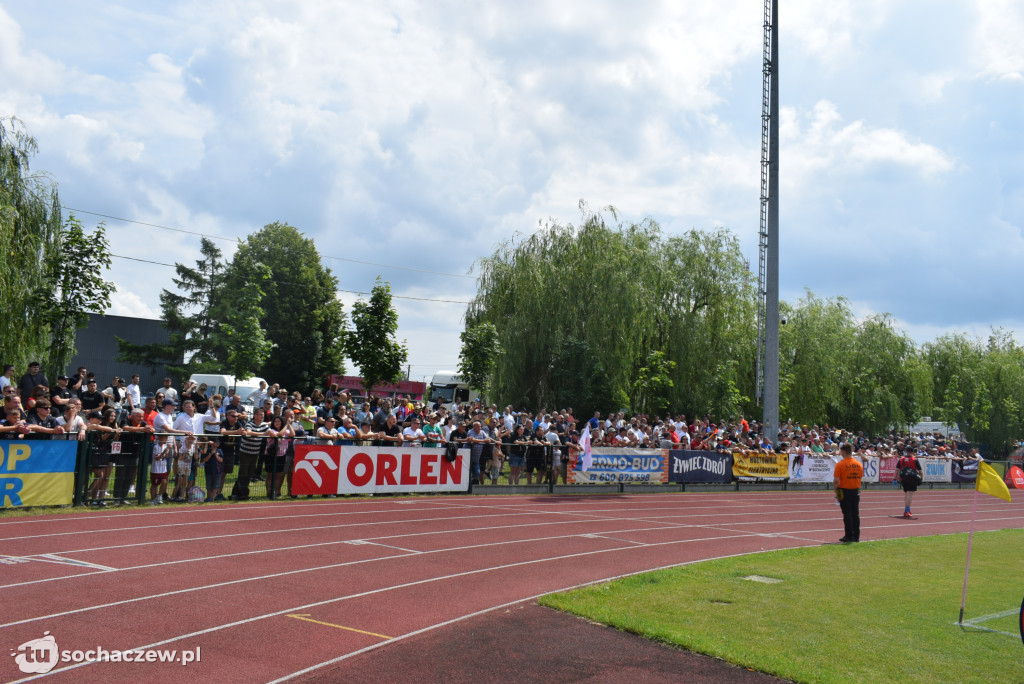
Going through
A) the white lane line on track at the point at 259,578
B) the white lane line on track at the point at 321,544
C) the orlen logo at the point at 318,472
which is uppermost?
the orlen logo at the point at 318,472

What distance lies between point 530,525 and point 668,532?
2760 mm

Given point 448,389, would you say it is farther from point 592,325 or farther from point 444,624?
point 444,624

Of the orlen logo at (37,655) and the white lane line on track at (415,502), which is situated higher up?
the white lane line on track at (415,502)

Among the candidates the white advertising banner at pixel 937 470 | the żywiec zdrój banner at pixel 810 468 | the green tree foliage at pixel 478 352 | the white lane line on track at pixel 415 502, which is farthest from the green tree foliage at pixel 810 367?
the green tree foliage at pixel 478 352

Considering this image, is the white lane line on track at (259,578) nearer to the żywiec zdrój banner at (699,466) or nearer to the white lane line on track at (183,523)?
the white lane line on track at (183,523)

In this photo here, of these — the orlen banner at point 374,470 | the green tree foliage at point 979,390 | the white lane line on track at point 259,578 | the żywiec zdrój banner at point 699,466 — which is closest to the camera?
the white lane line on track at point 259,578

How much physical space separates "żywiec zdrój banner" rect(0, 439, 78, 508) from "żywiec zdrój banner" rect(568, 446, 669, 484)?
1278 cm

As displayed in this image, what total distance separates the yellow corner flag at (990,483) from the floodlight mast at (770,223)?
20.9m

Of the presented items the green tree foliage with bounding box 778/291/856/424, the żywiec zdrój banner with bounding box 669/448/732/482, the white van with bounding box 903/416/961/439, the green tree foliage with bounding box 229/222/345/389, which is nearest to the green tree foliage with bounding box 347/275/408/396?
the żywiec zdrój banner with bounding box 669/448/732/482

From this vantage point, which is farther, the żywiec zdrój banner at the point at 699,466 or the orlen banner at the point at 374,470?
the żywiec zdrój banner at the point at 699,466

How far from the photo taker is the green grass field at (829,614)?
670cm

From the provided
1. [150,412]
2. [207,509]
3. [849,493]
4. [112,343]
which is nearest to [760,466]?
[849,493]

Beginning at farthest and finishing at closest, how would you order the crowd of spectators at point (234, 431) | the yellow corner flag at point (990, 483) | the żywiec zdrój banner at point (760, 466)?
1. the żywiec zdrój banner at point (760, 466)
2. the crowd of spectators at point (234, 431)
3. the yellow corner flag at point (990, 483)

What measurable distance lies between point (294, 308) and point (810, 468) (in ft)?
122
